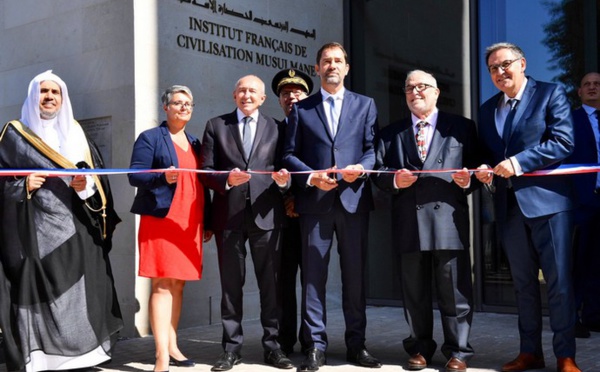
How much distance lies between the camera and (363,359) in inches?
193

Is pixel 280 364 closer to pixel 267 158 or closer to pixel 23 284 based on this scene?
pixel 267 158

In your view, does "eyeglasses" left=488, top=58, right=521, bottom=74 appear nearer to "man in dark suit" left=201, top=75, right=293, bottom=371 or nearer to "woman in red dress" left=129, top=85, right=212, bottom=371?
"man in dark suit" left=201, top=75, right=293, bottom=371

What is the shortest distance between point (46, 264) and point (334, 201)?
2092mm

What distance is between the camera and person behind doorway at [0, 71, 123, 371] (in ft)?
16.0

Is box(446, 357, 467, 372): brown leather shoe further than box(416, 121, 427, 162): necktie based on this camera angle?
No

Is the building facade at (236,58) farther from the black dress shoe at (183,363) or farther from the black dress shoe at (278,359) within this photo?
the black dress shoe at (278,359)

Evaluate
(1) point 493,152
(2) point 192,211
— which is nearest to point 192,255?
(2) point 192,211

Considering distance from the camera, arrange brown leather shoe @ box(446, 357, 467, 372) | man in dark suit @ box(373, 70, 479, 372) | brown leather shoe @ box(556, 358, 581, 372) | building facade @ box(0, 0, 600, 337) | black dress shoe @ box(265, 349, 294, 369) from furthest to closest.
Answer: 1. building facade @ box(0, 0, 600, 337)
2. black dress shoe @ box(265, 349, 294, 369)
3. man in dark suit @ box(373, 70, 479, 372)
4. brown leather shoe @ box(446, 357, 467, 372)
5. brown leather shoe @ box(556, 358, 581, 372)

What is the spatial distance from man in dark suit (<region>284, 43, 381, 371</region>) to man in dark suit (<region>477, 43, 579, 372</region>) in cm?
90

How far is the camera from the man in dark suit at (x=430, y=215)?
15.5 ft

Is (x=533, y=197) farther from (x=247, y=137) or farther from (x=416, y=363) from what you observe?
(x=247, y=137)

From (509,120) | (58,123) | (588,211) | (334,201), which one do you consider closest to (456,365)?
(334,201)

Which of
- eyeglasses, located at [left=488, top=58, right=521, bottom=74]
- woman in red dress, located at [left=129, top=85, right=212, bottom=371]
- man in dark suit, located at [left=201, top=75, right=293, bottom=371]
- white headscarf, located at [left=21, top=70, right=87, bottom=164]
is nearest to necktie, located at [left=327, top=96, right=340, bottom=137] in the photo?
man in dark suit, located at [left=201, top=75, right=293, bottom=371]

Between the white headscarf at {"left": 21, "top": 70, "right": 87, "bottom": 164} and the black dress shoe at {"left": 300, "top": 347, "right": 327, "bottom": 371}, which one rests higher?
the white headscarf at {"left": 21, "top": 70, "right": 87, "bottom": 164}
